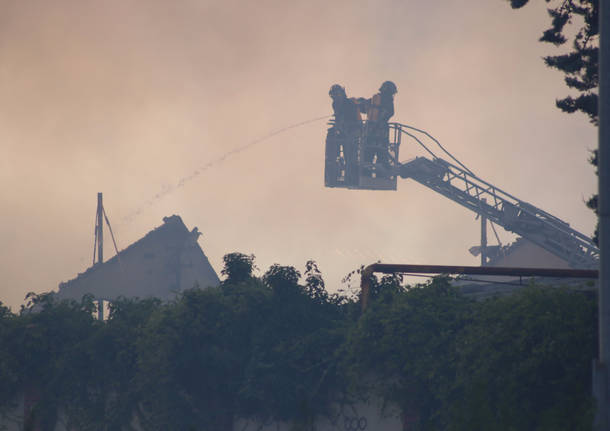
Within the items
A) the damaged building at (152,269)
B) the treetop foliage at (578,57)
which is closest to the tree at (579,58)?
the treetop foliage at (578,57)

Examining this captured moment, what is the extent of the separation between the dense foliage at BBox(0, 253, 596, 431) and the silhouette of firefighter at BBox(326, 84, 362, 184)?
25694 millimetres

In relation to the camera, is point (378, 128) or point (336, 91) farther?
point (336, 91)

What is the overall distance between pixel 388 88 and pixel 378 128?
366 centimetres

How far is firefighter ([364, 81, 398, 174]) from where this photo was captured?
177 feet

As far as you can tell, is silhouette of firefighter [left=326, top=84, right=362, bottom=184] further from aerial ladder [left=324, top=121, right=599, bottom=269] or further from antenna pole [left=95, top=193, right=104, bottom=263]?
antenna pole [left=95, top=193, right=104, bottom=263]

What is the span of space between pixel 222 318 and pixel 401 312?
26.6 ft

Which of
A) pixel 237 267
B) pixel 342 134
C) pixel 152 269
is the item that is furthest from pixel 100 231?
pixel 237 267

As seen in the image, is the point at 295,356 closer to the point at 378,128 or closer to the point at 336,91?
the point at 378,128

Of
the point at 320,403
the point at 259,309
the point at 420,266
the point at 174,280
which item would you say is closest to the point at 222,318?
the point at 259,309

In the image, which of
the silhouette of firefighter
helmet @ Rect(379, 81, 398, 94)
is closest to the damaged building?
the silhouette of firefighter

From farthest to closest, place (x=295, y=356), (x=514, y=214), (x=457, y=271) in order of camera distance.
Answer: (x=514, y=214)
(x=295, y=356)
(x=457, y=271)

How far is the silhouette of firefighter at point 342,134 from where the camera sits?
55.0 meters

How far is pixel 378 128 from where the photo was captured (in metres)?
54.1

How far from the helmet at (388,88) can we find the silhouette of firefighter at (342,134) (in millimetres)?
2142
